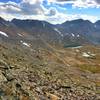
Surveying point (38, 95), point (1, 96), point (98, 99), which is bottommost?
point (98, 99)

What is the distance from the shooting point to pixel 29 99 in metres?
26.2

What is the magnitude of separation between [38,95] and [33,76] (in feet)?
26.6

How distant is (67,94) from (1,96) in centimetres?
1489

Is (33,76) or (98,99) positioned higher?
(33,76)

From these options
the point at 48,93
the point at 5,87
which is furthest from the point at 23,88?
the point at 48,93

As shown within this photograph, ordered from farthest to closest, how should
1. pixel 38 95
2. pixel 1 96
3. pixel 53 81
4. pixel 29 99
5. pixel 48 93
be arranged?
1. pixel 53 81
2. pixel 48 93
3. pixel 38 95
4. pixel 29 99
5. pixel 1 96

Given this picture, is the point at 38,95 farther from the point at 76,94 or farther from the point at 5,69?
the point at 76,94

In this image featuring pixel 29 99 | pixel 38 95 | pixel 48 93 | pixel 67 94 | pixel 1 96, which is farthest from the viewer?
pixel 67 94

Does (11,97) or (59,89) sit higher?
(11,97)

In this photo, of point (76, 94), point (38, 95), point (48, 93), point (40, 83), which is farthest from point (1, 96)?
point (76, 94)

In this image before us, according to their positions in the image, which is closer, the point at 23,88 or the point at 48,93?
the point at 23,88

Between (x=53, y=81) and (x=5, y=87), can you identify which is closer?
(x=5, y=87)

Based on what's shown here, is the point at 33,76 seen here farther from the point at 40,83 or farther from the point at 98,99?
the point at 98,99

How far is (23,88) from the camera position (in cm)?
2762
